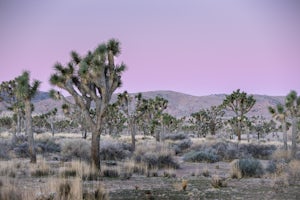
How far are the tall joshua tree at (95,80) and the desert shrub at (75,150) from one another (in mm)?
6175

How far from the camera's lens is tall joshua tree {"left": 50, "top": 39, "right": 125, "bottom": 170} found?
48.2ft

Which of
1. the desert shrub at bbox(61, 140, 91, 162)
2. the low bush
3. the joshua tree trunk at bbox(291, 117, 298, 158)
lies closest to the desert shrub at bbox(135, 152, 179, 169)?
the desert shrub at bbox(61, 140, 91, 162)

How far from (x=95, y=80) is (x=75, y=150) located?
8144 millimetres

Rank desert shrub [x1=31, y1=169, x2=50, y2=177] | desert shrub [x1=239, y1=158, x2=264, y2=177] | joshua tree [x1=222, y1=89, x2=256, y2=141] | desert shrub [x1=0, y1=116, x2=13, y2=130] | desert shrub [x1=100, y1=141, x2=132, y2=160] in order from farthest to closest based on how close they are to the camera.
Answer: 1. desert shrub [x1=0, y1=116, x2=13, y2=130]
2. joshua tree [x1=222, y1=89, x2=256, y2=141]
3. desert shrub [x1=100, y1=141, x2=132, y2=160]
4. desert shrub [x1=239, y1=158, x2=264, y2=177]
5. desert shrub [x1=31, y1=169, x2=50, y2=177]

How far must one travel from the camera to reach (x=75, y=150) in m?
21.5

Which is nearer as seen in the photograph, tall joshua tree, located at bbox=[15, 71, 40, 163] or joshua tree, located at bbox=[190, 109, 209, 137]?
tall joshua tree, located at bbox=[15, 71, 40, 163]

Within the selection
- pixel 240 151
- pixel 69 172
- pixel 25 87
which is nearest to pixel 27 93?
pixel 25 87

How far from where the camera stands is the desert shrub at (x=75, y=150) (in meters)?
21.1

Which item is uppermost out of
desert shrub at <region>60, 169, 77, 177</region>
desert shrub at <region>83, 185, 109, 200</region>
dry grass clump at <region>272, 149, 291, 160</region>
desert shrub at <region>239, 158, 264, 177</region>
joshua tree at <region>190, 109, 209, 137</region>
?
joshua tree at <region>190, 109, 209, 137</region>

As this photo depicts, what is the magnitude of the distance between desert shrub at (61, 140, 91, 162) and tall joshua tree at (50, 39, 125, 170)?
243 inches

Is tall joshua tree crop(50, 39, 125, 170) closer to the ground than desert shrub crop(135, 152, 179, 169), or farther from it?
farther from it

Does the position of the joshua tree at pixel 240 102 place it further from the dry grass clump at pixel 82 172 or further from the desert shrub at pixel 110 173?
the dry grass clump at pixel 82 172

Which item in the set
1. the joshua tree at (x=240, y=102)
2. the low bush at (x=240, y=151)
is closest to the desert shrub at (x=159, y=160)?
the low bush at (x=240, y=151)

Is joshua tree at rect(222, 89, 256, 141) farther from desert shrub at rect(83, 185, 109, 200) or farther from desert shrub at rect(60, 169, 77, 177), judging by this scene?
desert shrub at rect(83, 185, 109, 200)
